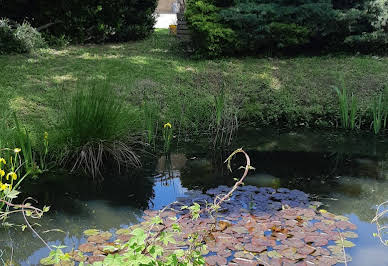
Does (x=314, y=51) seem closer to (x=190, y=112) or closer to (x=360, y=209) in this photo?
(x=190, y=112)

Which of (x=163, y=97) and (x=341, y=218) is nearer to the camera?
(x=341, y=218)

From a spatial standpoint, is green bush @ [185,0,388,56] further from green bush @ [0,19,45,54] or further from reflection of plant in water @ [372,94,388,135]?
green bush @ [0,19,45,54]

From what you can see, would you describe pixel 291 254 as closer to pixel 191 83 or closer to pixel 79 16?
pixel 191 83

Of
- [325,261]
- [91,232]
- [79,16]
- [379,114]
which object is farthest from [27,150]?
[79,16]

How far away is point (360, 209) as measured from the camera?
4.02m

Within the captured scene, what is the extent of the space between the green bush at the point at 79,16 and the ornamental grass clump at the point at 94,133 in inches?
201

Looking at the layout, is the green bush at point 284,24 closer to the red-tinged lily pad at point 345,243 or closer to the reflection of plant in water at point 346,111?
the reflection of plant in water at point 346,111

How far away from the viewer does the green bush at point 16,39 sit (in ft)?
27.0

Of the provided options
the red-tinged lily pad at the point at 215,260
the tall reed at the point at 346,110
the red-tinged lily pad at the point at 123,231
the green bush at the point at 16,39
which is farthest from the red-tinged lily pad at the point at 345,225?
the green bush at the point at 16,39

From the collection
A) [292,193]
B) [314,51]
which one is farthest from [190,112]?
[314,51]

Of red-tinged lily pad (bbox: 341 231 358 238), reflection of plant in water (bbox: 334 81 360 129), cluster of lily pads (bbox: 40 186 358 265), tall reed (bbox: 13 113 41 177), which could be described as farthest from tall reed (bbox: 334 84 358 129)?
tall reed (bbox: 13 113 41 177)

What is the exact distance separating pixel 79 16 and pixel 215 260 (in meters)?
7.54

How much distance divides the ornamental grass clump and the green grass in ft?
1.67

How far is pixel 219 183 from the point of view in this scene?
14.9ft
